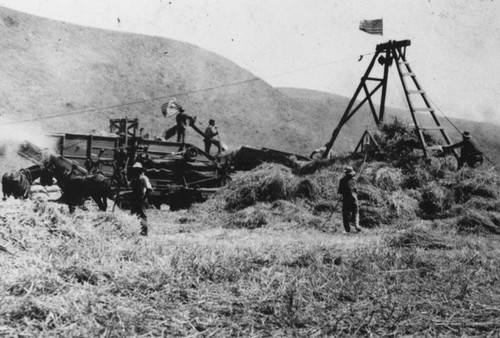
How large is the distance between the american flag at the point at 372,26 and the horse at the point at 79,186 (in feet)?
31.7

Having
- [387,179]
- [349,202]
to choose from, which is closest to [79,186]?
[349,202]

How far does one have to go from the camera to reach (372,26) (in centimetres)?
1584

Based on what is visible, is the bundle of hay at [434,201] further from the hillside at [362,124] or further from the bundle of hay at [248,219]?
the hillside at [362,124]

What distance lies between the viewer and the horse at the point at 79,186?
41.3 ft

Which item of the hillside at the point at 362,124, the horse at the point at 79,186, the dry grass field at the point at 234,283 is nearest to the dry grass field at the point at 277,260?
the dry grass field at the point at 234,283

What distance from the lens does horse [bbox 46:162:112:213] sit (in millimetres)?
12602

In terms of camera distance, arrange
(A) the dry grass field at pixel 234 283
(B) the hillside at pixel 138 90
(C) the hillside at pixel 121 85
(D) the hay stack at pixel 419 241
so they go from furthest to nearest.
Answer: (B) the hillside at pixel 138 90
(C) the hillside at pixel 121 85
(D) the hay stack at pixel 419 241
(A) the dry grass field at pixel 234 283

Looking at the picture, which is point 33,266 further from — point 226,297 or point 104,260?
point 226,297

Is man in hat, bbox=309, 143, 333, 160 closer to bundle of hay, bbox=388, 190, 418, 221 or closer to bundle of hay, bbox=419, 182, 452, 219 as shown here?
bundle of hay, bbox=388, 190, 418, 221

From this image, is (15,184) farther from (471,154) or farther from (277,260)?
(471,154)

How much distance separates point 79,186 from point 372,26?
10.6 m

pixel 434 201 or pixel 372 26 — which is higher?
pixel 372 26

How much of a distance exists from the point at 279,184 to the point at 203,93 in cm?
3659

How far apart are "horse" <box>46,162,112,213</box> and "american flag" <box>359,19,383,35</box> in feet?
31.7
